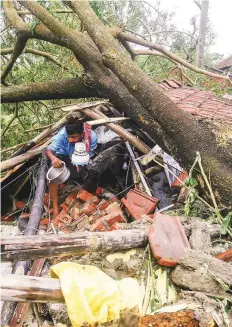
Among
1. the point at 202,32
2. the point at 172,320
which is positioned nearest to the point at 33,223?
the point at 172,320

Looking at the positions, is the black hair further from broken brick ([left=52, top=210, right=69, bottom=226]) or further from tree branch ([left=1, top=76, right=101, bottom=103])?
broken brick ([left=52, top=210, right=69, bottom=226])

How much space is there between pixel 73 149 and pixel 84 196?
31.0 inches

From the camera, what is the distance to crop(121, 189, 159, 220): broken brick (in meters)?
4.50

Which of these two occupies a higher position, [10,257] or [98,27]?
[98,27]

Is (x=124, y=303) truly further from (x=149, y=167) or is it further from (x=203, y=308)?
(x=149, y=167)

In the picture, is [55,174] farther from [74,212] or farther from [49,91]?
[49,91]

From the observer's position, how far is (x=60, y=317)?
2.45 metres

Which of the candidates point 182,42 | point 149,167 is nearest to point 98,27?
point 149,167

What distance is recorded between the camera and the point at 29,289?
1639 millimetres

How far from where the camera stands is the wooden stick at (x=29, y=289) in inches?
63.3

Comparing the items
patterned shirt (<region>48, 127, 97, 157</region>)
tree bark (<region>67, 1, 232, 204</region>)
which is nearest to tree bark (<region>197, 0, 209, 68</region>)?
patterned shirt (<region>48, 127, 97, 157</region>)

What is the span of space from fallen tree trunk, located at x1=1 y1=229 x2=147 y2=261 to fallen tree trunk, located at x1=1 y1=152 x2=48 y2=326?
6 cm

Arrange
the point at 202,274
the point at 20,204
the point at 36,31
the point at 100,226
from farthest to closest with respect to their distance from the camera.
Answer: the point at 20,204 < the point at 36,31 < the point at 100,226 < the point at 202,274

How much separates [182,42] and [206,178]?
12.0 m
